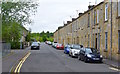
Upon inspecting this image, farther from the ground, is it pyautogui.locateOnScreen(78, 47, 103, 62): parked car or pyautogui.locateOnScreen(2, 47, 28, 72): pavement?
pyautogui.locateOnScreen(78, 47, 103, 62): parked car

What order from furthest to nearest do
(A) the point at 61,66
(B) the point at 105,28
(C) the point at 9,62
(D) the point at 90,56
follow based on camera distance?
(B) the point at 105,28 → (D) the point at 90,56 → (C) the point at 9,62 → (A) the point at 61,66

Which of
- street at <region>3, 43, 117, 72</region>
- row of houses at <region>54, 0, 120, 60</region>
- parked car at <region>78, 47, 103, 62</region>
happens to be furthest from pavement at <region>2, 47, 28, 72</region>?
row of houses at <region>54, 0, 120, 60</region>

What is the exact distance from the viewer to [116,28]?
23.4m

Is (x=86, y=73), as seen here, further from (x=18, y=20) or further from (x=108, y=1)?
(x=18, y=20)

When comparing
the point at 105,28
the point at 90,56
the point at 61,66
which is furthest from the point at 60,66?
the point at 105,28

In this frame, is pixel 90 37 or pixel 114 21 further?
pixel 90 37

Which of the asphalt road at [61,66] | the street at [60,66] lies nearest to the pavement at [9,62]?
the street at [60,66]

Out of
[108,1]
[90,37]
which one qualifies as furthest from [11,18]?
[108,1]

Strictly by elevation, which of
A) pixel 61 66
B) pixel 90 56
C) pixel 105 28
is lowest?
pixel 61 66

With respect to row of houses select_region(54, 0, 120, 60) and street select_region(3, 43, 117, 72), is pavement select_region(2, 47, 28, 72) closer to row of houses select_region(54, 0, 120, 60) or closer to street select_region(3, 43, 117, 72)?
street select_region(3, 43, 117, 72)

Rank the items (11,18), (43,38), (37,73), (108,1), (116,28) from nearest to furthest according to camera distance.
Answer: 1. (37,73)
2. (116,28)
3. (108,1)
4. (11,18)
5. (43,38)

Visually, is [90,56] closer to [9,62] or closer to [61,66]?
[61,66]

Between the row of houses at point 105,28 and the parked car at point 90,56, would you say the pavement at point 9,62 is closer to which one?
the parked car at point 90,56

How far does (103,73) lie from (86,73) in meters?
1.06
